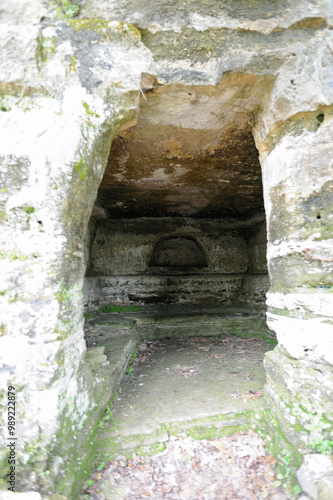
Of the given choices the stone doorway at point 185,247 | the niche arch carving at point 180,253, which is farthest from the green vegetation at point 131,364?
the niche arch carving at point 180,253

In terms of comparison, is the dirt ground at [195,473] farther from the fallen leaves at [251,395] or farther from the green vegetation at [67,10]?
the green vegetation at [67,10]

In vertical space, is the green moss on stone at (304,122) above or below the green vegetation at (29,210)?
above

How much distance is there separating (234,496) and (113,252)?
5.74m

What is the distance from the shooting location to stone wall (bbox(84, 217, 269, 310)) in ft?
22.9

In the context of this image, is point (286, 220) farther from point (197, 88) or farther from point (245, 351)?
point (245, 351)

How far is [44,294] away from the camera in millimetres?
1920

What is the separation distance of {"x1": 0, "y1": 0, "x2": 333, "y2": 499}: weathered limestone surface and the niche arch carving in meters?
5.17

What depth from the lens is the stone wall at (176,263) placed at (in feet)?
22.9

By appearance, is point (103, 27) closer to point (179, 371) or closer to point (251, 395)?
point (251, 395)

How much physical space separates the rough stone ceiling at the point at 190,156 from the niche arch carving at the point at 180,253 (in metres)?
1.21

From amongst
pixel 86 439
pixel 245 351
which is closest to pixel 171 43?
pixel 86 439

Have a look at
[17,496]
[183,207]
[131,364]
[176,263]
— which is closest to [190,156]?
[183,207]

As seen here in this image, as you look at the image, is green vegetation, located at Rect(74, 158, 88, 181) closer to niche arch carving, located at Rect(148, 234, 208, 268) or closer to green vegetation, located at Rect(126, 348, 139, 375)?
green vegetation, located at Rect(126, 348, 139, 375)

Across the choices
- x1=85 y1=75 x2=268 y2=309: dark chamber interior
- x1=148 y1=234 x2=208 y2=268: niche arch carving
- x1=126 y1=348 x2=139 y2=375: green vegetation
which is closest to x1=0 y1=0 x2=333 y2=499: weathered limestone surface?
x1=85 y1=75 x2=268 y2=309: dark chamber interior
